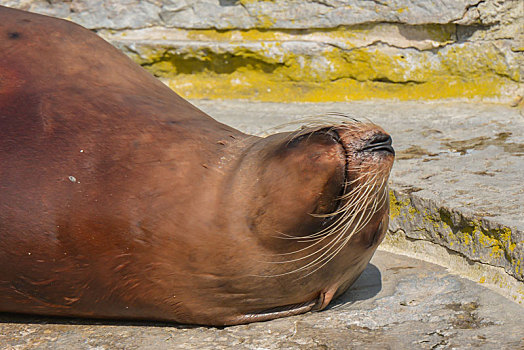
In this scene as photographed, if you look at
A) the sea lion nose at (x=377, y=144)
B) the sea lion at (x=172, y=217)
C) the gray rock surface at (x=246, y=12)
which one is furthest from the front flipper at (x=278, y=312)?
the gray rock surface at (x=246, y=12)

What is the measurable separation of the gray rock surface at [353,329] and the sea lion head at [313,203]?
14 centimetres

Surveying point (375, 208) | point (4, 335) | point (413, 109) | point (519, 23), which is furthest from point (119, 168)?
point (519, 23)

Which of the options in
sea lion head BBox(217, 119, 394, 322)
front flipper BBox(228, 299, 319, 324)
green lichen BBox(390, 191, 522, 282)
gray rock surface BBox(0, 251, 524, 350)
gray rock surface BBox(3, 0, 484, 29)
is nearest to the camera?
sea lion head BBox(217, 119, 394, 322)

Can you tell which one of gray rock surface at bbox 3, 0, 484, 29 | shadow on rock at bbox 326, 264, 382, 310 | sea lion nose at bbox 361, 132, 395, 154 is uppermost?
gray rock surface at bbox 3, 0, 484, 29

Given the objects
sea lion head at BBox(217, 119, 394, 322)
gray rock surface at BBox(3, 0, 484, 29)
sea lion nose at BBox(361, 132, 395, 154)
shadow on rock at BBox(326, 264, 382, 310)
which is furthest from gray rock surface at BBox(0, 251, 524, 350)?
gray rock surface at BBox(3, 0, 484, 29)

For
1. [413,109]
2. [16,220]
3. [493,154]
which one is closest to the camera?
[16,220]

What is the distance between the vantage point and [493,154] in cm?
380

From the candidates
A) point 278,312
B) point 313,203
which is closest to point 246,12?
point 278,312

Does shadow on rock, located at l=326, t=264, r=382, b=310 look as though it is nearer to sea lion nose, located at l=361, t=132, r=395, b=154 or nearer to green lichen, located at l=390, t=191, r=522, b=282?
green lichen, located at l=390, t=191, r=522, b=282

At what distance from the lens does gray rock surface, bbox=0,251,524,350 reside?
2.54 metres

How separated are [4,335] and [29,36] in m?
1.13

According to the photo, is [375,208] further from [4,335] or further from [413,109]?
[413,109]

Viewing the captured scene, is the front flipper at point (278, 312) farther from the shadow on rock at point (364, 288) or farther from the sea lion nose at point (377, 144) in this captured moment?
the sea lion nose at point (377, 144)

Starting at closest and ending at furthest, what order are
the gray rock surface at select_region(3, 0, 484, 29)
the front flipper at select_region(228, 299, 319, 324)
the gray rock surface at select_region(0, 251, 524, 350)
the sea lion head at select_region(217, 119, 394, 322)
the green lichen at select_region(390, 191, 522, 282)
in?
the sea lion head at select_region(217, 119, 394, 322) → the gray rock surface at select_region(0, 251, 524, 350) → the front flipper at select_region(228, 299, 319, 324) → the green lichen at select_region(390, 191, 522, 282) → the gray rock surface at select_region(3, 0, 484, 29)
